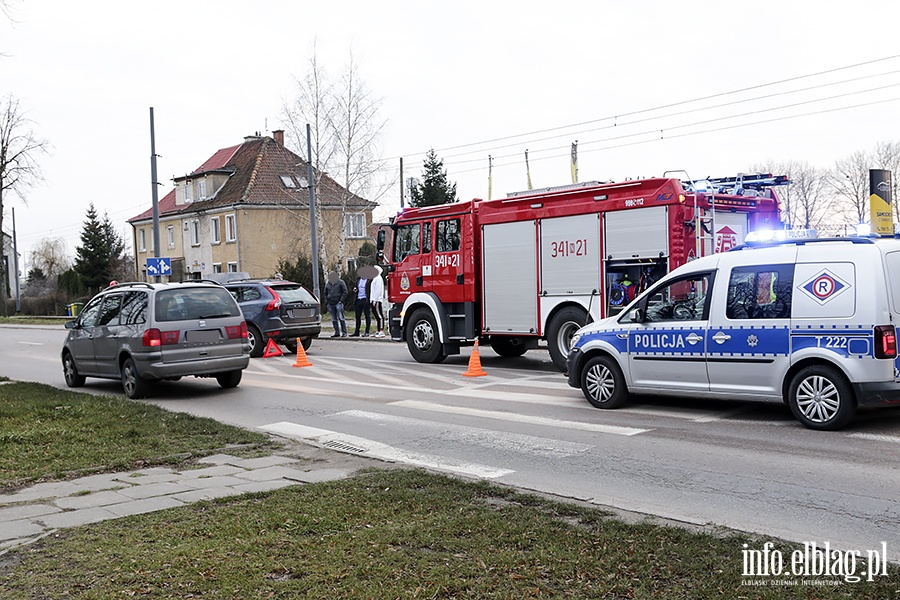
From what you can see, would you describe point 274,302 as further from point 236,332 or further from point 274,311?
point 236,332

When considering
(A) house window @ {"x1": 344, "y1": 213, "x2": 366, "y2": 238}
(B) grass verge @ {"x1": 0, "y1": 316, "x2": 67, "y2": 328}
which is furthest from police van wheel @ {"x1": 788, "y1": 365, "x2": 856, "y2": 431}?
(A) house window @ {"x1": 344, "y1": 213, "x2": 366, "y2": 238}

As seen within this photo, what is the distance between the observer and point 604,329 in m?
11.4

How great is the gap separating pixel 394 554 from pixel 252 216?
5208 cm

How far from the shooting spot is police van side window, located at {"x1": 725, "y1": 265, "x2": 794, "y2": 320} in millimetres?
9508

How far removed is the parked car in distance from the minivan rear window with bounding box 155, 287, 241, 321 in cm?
651

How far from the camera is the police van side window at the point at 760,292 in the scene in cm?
951

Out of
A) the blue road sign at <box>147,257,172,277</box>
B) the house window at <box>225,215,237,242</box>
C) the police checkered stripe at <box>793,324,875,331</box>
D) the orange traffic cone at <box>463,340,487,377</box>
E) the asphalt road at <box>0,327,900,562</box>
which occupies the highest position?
the house window at <box>225,215,237,242</box>

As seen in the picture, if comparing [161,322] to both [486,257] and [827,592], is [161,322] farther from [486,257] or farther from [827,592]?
[827,592]

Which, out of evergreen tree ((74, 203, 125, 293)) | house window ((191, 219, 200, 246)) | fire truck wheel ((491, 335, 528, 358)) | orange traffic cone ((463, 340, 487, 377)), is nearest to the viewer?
orange traffic cone ((463, 340, 487, 377))

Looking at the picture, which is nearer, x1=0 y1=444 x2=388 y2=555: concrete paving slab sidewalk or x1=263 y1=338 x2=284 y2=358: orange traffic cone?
x1=0 y1=444 x2=388 y2=555: concrete paving slab sidewalk

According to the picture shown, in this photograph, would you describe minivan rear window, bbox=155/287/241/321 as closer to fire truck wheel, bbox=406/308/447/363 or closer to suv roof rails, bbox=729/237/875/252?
fire truck wheel, bbox=406/308/447/363

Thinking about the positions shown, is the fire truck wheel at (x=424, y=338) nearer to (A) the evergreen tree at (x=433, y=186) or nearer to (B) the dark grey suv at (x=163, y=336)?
(B) the dark grey suv at (x=163, y=336)

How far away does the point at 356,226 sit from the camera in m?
57.9

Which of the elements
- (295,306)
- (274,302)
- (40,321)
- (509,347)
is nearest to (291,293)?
(295,306)
